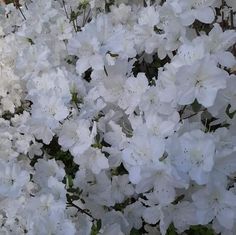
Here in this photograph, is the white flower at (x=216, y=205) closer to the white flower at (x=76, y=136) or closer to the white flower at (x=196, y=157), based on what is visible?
the white flower at (x=196, y=157)

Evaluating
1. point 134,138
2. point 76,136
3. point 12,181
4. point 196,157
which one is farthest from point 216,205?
point 12,181

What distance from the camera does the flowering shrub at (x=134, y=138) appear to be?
1.49m

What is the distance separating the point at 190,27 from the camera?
2004 mm

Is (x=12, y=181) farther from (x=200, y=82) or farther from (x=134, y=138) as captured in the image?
(x=200, y=82)

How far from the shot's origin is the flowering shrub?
1.49 metres

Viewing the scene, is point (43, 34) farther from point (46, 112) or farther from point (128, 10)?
point (46, 112)

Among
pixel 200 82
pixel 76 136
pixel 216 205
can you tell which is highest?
pixel 200 82

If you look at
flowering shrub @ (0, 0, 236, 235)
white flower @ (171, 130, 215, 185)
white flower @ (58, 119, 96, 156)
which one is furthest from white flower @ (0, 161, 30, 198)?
white flower @ (171, 130, 215, 185)

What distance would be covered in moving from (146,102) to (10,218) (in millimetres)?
583

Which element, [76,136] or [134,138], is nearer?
[134,138]

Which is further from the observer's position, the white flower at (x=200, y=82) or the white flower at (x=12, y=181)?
the white flower at (x=12, y=181)

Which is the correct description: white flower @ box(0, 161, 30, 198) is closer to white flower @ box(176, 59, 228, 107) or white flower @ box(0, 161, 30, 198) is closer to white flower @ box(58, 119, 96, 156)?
white flower @ box(58, 119, 96, 156)

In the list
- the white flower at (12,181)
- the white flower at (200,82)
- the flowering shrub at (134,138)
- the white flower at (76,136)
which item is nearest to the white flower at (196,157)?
the flowering shrub at (134,138)

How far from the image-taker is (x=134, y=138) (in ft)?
5.05
